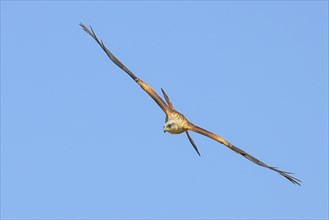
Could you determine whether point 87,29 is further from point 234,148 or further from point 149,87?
point 234,148

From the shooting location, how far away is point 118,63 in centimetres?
4097

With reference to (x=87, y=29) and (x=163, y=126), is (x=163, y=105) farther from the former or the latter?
(x=87, y=29)

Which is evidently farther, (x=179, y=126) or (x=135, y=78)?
(x=135, y=78)

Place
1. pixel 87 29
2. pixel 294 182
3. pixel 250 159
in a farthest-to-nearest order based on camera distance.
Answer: pixel 87 29
pixel 250 159
pixel 294 182

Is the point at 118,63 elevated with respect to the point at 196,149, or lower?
elevated

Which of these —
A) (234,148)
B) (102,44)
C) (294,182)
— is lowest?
(294,182)

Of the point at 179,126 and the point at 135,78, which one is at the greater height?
the point at 135,78

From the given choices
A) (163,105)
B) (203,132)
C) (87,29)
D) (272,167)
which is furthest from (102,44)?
(272,167)

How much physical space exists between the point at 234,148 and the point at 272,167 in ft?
7.55

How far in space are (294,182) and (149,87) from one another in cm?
935

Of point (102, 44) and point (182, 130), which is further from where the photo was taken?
point (102, 44)

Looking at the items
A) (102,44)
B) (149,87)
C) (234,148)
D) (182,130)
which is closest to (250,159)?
(234,148)

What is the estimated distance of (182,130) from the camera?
38.1 m

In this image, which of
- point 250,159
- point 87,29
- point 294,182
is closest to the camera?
point 294,182
